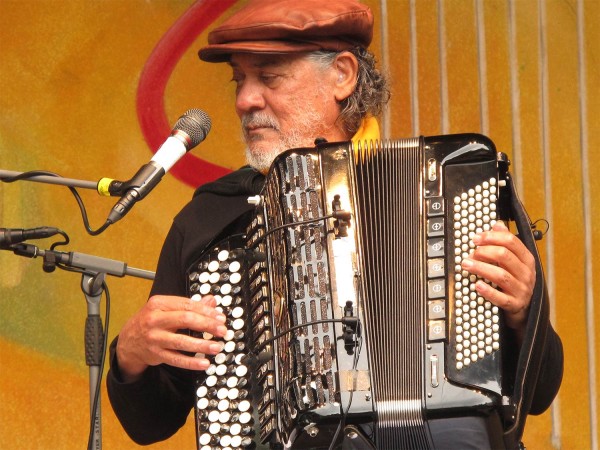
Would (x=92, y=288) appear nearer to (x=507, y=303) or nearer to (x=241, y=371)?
(x=241, y=371)

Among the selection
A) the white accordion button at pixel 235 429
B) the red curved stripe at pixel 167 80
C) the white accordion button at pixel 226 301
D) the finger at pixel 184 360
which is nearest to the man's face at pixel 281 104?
the white accordion button at pixel 226 301

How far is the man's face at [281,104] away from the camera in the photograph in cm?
250

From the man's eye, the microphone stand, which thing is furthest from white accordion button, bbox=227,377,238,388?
the man's eye

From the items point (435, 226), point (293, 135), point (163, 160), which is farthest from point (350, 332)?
point (293, 135)

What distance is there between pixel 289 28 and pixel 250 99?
0.58ft

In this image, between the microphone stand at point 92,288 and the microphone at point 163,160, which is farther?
the microphone stand at point 92,288

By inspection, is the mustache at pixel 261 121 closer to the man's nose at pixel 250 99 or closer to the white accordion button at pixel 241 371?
the man's nose at pixel 250 99

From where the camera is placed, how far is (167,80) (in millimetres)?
3723

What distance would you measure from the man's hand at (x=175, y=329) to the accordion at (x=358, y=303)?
0.12 feet

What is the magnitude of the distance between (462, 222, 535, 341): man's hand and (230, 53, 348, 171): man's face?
56 centimetres

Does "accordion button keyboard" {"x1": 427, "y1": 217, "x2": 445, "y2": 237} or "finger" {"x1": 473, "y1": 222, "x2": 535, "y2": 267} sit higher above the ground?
"accordion button keyboard" {"x1": 427, "y1": 217, "x2": 445, "y2": 237}

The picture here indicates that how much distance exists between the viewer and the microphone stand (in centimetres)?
251

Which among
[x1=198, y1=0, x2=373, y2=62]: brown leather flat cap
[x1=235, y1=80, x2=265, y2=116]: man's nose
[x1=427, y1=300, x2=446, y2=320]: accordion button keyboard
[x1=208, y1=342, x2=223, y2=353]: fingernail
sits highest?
[x1=198, y1=0, x2=373, y2=62]: brown leather flat cap

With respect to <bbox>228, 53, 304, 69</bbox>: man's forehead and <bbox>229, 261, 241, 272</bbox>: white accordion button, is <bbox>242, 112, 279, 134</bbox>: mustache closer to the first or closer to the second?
<bbox>228, 53, 304, 69</bbox>: man's forehead
